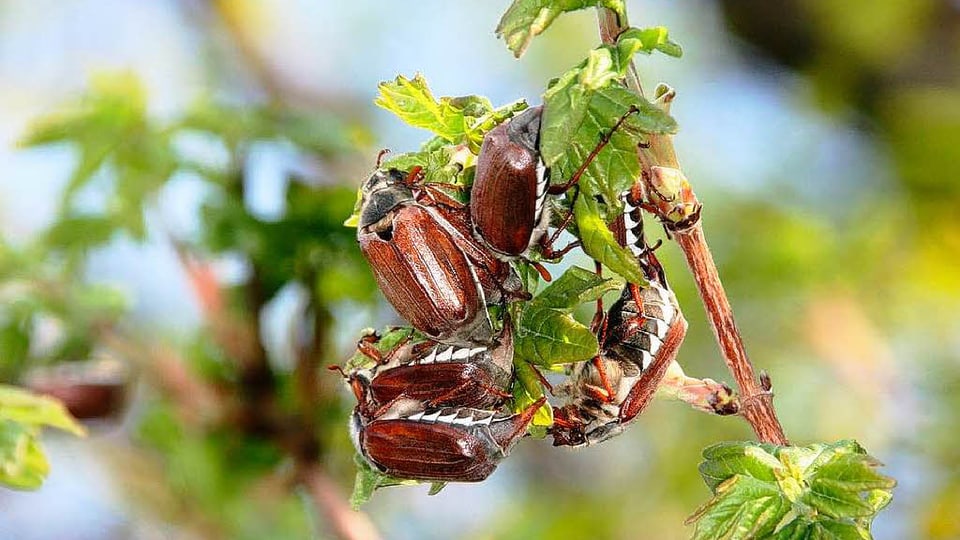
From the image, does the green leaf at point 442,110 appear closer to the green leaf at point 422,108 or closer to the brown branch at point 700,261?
the green leaf at point 422,108

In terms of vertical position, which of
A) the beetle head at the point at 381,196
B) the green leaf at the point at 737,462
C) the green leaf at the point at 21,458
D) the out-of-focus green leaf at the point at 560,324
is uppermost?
the beetle head at the point at 381,196

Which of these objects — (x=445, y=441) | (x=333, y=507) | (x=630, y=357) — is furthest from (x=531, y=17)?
(x=333, y=507)

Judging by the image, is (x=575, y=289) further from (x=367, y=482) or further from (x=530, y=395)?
(x=367, y=482)

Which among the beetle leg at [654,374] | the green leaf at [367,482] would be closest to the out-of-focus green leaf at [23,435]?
the green leaf at [367,482]

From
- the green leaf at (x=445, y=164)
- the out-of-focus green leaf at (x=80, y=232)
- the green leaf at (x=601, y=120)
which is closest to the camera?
the green leaf at (x=601, y=120)

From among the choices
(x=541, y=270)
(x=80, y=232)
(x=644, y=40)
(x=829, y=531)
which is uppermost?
(x=80, y=232)

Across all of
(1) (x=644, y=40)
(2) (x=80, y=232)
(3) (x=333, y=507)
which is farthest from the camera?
(2) (x=80, y=232)

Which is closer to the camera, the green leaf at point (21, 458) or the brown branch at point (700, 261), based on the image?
the brown branch at point (700, 261)

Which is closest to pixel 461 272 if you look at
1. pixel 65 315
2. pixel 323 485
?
pixel 323 485
